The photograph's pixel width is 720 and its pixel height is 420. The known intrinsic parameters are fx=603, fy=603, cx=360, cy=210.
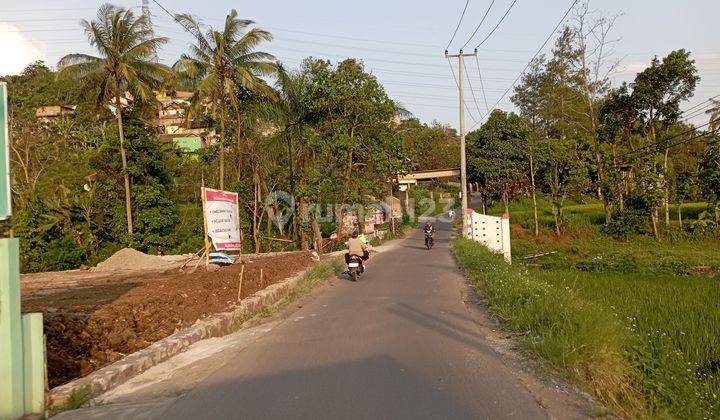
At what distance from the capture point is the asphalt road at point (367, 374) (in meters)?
5.26

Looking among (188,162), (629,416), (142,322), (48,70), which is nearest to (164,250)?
(188,162)

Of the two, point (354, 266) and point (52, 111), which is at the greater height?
point (52, 111)

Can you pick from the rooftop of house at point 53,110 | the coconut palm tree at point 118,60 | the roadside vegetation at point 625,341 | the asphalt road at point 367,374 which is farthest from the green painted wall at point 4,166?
the rooftop of house at point 53,110

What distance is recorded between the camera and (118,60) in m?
30.0

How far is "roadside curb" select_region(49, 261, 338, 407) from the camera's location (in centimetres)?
580

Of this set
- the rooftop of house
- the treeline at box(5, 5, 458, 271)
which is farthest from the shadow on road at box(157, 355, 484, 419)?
the rooftop of house

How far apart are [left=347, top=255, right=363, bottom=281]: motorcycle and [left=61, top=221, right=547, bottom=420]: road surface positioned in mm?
6212

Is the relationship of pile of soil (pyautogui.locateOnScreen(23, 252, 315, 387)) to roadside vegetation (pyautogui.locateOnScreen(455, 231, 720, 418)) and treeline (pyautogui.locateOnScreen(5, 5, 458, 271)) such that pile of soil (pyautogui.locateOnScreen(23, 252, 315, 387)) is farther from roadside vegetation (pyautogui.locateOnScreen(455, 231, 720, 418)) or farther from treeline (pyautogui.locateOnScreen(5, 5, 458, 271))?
treeline (pyautogui.locateOnScreen(5, 5, 458, 271))

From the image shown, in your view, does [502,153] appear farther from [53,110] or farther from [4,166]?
[4,166]

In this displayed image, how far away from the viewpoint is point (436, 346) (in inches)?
306

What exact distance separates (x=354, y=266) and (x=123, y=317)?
869 cm

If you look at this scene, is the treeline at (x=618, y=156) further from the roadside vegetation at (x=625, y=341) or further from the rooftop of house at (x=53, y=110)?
the rooftop of house at (x=53, y=110)

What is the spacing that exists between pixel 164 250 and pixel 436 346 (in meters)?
28.6

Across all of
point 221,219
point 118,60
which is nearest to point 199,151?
point 118,60
